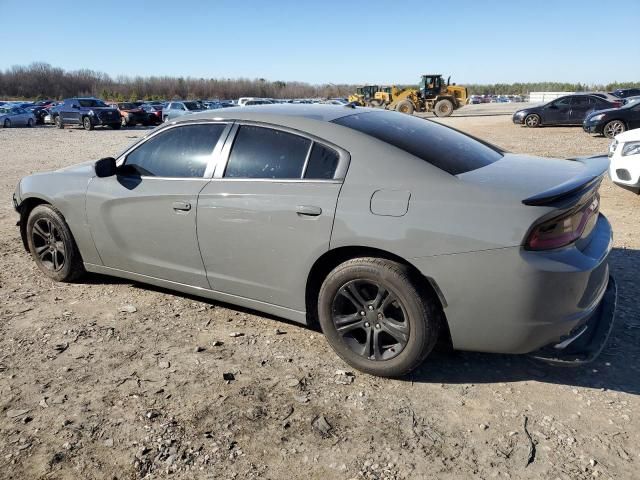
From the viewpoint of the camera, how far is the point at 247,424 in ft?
8.94

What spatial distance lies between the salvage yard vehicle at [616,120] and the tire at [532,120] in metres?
5.95

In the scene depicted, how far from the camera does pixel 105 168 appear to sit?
405 cm

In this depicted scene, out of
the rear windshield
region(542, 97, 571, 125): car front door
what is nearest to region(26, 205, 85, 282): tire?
the rear windshield

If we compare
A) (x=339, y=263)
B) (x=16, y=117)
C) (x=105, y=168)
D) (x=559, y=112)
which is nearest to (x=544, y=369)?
(x=339, y=263)

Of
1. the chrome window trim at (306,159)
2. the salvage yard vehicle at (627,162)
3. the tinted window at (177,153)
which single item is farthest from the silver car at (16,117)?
the salvage yard vehicle at (627,162)

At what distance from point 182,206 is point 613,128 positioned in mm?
17809

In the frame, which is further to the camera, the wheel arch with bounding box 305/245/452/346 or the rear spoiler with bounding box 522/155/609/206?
the wheel arch with bounding box 305/245/452/346

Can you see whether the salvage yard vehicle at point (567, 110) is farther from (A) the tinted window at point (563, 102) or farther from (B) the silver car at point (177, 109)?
(B) the silver car at point (177, 109)

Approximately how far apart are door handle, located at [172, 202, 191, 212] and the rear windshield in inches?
47.1

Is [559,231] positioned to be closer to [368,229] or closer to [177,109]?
[368,229]

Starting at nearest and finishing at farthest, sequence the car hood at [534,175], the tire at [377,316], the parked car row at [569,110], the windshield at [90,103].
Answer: the car hood at [534,175]
the tire at [377,316]
the parked car row at [569,110]
the windshield at [90,103]

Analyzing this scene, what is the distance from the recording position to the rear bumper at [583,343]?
2.81 meters

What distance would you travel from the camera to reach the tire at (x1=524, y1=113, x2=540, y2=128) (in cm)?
2367

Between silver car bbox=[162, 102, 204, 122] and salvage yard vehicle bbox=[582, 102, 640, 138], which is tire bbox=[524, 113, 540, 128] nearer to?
salvage yard vehicle bbox=[582, 102, 640, 138]
